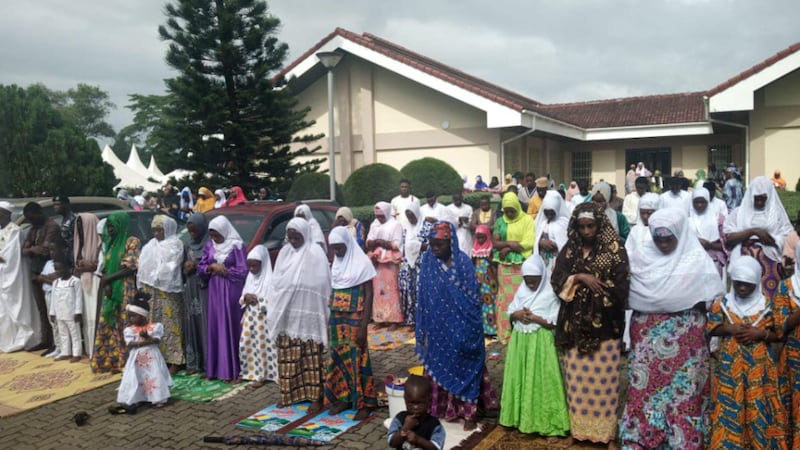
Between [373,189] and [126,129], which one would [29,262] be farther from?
[126,129]

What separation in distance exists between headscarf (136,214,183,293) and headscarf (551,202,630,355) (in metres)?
3.98

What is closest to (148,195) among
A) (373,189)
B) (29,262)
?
(373,189)

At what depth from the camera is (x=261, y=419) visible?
16.7 ft

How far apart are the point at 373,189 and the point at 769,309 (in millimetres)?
10265

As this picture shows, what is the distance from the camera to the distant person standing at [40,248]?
756 centimetres

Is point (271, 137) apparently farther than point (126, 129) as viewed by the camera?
No

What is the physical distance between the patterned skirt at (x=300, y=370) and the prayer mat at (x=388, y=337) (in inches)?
73.0

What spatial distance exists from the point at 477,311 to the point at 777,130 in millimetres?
14924

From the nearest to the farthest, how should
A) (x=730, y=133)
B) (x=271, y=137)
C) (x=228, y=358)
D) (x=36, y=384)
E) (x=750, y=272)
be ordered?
1. (x=750, y=272)
2. (x=228, y=358)
3. (x=36, y=384)
4. (x=271, y=137)
5. (x=730, y=133)

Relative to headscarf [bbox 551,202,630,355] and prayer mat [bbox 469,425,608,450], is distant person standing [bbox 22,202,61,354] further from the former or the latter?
headscarf [bbox 551,202,630,355]

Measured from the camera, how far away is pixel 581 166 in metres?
22.8

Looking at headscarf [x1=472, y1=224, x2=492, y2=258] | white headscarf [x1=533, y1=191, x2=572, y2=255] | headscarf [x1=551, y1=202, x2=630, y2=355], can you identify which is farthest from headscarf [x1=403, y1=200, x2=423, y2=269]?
headscarf [x1=551, y1=202, x2=630, y2=355]

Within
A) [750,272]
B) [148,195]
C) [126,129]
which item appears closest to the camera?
[750,272]

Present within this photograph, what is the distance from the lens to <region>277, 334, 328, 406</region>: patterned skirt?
5375 mm
